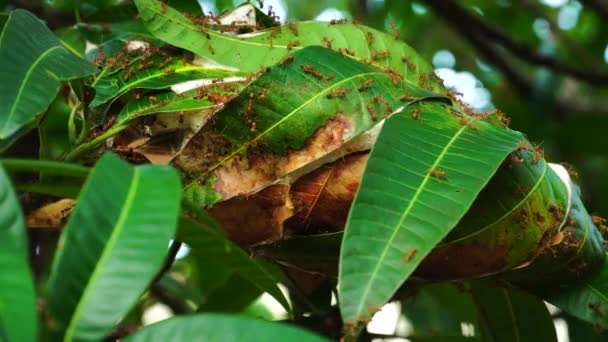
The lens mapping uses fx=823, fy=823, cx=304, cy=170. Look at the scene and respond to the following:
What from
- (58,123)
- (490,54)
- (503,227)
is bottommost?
(58,123)

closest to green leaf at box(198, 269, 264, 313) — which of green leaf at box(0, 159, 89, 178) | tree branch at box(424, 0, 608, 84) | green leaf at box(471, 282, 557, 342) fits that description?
green leaf at box(471, 282, 557, 342)

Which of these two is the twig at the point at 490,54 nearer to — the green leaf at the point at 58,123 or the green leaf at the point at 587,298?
the green leaf at the point at 58,123

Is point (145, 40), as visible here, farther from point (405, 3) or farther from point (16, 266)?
point (405, 3)

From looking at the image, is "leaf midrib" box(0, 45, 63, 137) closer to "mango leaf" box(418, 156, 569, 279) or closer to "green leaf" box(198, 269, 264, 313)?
"mango leaf" box(418, 156, 569, 279)

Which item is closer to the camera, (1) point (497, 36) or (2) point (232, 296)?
(2) point (232, 296)

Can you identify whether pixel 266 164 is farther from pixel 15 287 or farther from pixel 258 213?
pixel 15 287

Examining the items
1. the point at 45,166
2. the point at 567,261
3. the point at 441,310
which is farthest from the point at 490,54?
the point at 45,166

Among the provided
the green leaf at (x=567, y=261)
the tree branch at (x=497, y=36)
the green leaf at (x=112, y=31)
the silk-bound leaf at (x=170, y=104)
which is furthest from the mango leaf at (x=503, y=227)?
the tree branch at (x=497, y=36)
